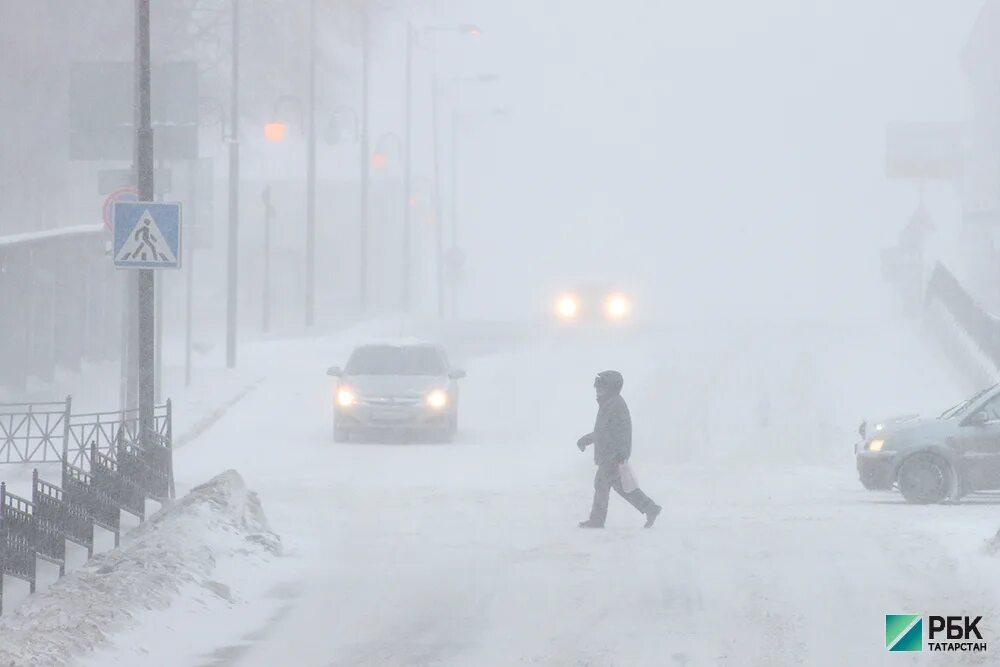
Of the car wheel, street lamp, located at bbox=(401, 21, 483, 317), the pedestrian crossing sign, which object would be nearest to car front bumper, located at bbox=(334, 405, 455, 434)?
the pedestrian crossing sign

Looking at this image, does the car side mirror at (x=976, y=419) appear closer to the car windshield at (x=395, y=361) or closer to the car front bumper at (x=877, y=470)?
the car front bumper at (x=877, y=470)

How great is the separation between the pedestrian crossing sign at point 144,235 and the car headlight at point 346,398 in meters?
9.45

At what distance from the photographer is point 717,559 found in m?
15.9

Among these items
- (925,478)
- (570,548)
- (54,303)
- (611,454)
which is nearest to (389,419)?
(54,303)

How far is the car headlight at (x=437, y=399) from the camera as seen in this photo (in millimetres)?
A: 30078

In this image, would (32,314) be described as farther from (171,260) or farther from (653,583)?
(653,583)

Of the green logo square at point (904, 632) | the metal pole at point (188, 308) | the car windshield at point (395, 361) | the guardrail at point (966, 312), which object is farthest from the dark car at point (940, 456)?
the guardrail at point (966, 312)

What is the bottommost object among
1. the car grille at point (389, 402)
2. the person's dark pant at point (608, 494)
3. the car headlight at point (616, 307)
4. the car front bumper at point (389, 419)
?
the car headlight at point (616, 307)

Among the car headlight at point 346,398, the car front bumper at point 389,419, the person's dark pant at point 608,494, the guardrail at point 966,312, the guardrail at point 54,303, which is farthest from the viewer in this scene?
the guardrail at point 966,312

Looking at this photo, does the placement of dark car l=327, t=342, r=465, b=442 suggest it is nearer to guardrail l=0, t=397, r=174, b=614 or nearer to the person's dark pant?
guardrail l=0, t=397, r=174, b=614

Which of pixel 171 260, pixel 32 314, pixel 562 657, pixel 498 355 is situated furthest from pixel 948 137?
pixel 562 657

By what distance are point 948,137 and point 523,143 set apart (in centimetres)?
7584

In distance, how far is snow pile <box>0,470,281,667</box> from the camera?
38.2 feet

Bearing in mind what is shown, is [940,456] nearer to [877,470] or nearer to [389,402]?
[877,470]
